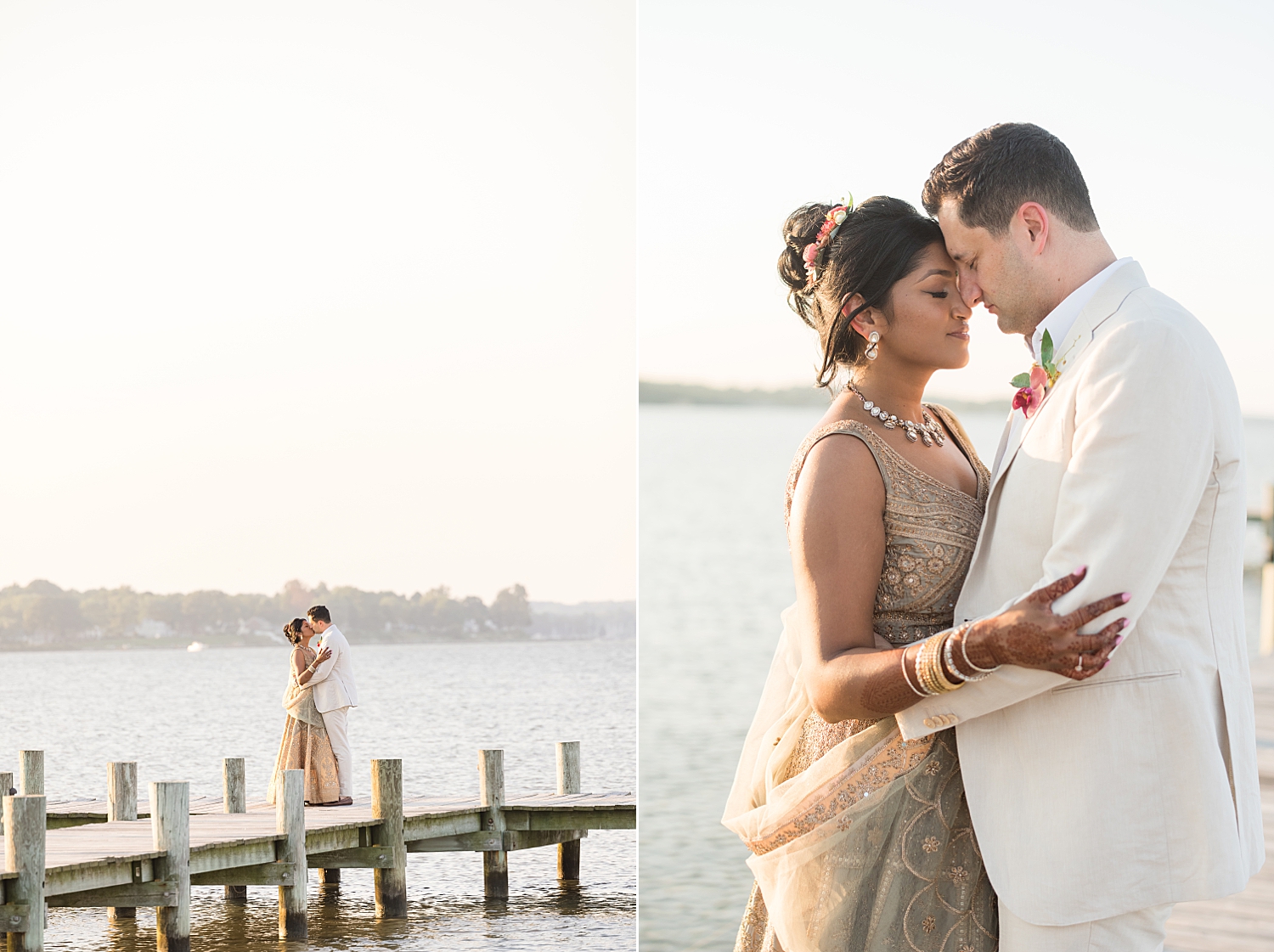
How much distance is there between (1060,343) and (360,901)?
40.1ft

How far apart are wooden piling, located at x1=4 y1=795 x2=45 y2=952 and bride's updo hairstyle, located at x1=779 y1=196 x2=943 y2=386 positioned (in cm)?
576

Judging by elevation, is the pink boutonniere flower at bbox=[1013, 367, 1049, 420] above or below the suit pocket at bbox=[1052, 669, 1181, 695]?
above

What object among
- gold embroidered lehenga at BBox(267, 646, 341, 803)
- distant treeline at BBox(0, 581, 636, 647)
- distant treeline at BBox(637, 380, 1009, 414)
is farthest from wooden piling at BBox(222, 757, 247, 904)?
distant treeline at BBox(0, 581, 636, 647)

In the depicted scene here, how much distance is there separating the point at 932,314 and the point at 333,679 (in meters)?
7.45

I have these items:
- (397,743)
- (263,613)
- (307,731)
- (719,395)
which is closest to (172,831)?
(307,731)

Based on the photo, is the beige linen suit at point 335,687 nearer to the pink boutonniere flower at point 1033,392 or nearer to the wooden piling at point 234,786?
the wooden piling at point 234,786

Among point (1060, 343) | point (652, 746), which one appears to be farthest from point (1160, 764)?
point (652, 746)

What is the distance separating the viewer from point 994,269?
1934mm

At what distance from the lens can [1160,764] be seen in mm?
1749

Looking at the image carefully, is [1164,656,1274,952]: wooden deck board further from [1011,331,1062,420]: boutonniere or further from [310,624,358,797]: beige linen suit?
[310,624,358,797]: beige linen suit

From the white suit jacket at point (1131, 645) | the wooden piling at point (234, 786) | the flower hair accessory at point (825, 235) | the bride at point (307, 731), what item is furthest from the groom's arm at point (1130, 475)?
the wooden piling at point (234, 786)

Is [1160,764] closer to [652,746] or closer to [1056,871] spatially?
[1056,871]

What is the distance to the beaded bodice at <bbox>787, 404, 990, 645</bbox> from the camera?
1.99 m

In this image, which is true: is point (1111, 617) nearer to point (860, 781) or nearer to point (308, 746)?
point (860, 781)
